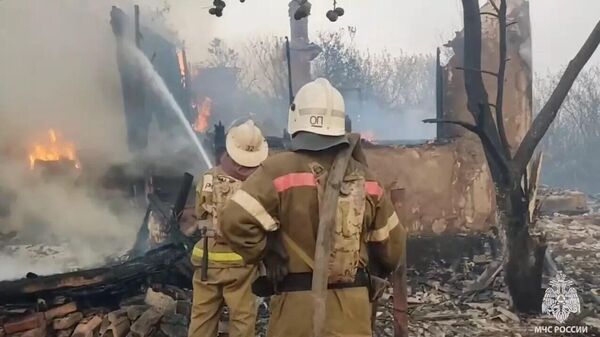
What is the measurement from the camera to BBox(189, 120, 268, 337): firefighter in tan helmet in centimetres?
470

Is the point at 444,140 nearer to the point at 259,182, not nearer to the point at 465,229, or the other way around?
the point at 465,229

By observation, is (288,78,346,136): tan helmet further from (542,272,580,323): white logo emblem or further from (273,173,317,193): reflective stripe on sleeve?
(542,272,580,323): white logo emblem

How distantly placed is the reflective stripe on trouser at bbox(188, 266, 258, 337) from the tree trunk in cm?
223

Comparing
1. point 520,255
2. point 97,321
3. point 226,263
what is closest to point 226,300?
point 226,263

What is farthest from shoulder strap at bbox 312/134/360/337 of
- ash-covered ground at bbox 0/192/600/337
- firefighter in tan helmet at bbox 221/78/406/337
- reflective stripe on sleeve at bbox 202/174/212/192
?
ash-covered ground at bbox 0/192/600/337

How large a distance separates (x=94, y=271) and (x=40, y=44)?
2.26 meters

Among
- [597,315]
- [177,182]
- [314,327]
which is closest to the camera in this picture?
[314,327]

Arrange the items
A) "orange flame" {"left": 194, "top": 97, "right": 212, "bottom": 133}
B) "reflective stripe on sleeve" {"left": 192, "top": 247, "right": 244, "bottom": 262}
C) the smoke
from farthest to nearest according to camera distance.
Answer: the smoke → "orange flame" {"left": 194, "top": 97, "right": 212, "bottom": 133} → "reflective stripe on sleeve" {"left": 192, "top": 247, "right": 244, "bottom": 262}

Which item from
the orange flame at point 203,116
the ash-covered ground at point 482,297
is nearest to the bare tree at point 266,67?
the orange flame at point 203,116

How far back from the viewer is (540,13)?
5.51 meters

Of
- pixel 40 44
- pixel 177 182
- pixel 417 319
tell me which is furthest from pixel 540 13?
pixel 40 44

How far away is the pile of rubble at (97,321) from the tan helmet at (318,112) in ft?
9.61

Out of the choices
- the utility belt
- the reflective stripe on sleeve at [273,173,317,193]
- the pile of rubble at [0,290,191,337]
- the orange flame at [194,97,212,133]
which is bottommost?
the pile of rubble at [0,290,191,337]

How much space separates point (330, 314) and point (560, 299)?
3170 mm
